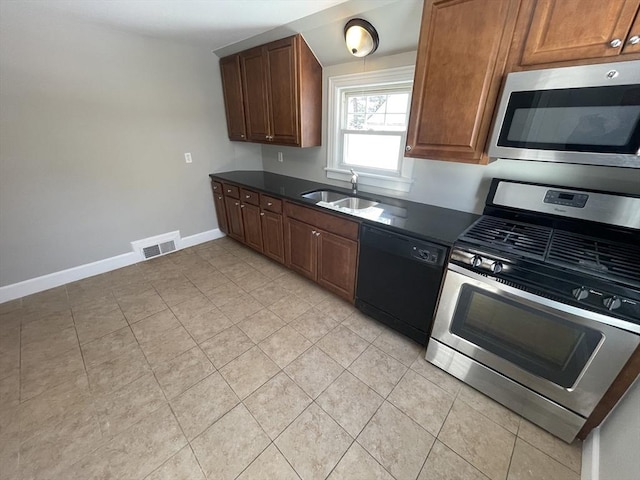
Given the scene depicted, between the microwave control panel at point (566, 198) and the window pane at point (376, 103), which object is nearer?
the microwave control panel at point (566, 198)

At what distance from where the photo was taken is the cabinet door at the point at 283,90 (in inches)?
90.0

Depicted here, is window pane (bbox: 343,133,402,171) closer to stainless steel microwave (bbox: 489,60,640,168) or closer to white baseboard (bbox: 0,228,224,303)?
stainless steel microwave (bbox: 489,60,640,168)

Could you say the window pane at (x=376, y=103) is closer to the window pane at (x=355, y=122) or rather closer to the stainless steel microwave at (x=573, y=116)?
the window pane at (x=355, y=122)

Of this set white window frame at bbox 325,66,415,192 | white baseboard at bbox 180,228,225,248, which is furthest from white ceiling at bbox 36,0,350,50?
white baseboard at bbox 180,228,225,248

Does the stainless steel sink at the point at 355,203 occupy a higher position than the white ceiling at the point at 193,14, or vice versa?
the white ceiling at the point at 193,14

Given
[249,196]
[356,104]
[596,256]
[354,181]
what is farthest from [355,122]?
[596,256]

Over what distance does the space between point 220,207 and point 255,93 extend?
1.46 m

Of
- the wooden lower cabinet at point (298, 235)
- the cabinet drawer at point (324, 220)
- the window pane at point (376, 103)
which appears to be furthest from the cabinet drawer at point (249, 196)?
the window pane at point (376, 103)

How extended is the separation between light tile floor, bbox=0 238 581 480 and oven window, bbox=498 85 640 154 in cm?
145

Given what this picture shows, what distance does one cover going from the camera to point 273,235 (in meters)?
2.70

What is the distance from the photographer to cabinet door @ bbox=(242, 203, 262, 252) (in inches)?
111

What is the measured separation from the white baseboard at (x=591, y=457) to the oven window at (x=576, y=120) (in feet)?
4.41

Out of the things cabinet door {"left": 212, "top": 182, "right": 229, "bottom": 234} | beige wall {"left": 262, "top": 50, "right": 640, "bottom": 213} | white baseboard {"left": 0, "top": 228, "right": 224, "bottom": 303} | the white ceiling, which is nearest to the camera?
beige wall {"left": 262, "top": 50, "right": 640, "bottom": 213}

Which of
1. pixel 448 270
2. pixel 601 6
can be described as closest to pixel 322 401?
pixel 448 270
